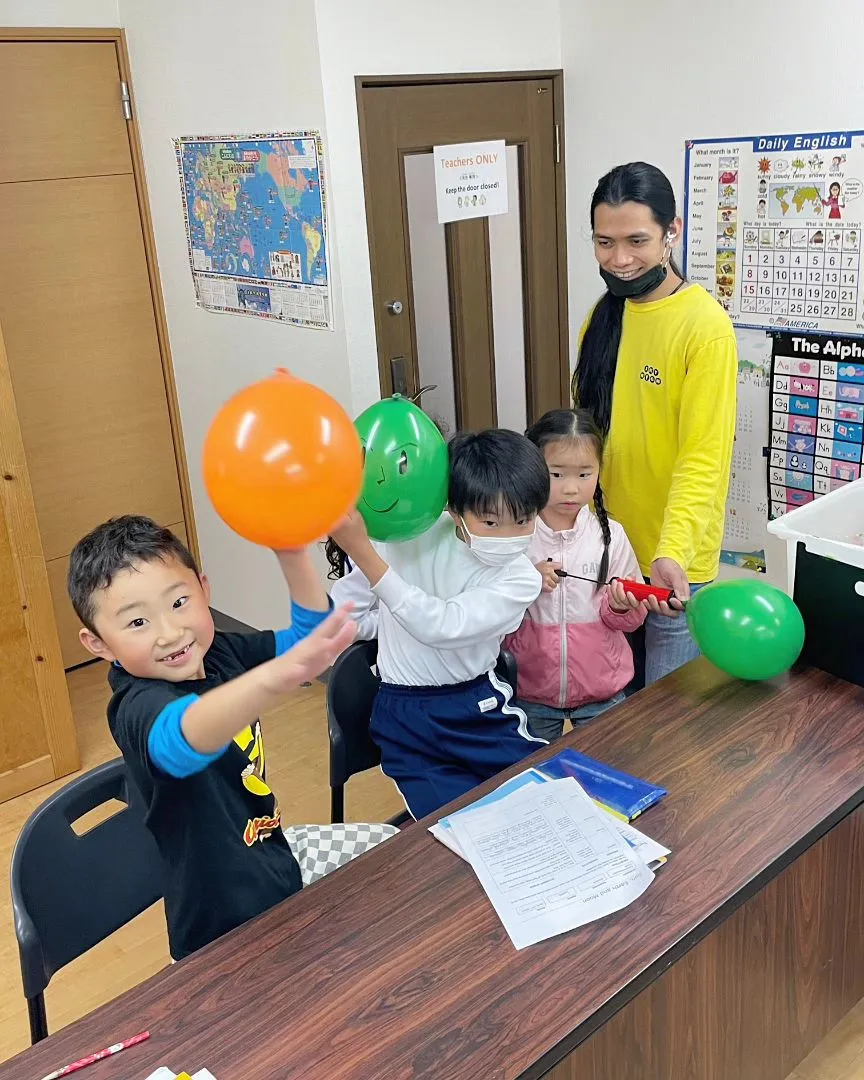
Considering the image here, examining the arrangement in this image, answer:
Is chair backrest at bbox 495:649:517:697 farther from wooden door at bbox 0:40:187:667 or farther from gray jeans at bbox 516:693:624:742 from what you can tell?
wooden door at bbox 0:40:187:667

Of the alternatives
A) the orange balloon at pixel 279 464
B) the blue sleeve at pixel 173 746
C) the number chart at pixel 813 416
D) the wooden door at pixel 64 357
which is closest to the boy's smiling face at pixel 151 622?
the blue sleeve at pixel 173 746

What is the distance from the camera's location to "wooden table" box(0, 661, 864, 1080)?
48.9 inches

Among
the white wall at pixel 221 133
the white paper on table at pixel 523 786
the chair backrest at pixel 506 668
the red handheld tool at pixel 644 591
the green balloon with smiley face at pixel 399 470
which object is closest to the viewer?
the white paper on table at pixel 523 786

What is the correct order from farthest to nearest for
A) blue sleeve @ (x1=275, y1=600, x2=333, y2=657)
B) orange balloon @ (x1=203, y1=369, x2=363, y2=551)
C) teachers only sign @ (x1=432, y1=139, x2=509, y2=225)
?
teachers only sign @ (x1=432, y1=139, x2=509, y2=225), blue sleeve @ (x1=275, y1=600, x2=333, y2=657), orange balloon @ (x1=203, y1=369, x2=363, y2=551)

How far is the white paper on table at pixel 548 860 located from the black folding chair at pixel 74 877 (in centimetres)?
54

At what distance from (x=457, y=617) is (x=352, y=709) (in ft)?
1.23

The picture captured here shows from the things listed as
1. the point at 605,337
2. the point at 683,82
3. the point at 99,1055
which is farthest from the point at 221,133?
the point at 99,1055

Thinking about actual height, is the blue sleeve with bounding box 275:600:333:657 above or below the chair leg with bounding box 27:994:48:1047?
above

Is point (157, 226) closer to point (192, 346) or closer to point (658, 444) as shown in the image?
point (192, 346)

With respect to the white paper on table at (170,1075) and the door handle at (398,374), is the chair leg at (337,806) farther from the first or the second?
the door handle at (398,374)

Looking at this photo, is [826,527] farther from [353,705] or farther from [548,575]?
[353,705]

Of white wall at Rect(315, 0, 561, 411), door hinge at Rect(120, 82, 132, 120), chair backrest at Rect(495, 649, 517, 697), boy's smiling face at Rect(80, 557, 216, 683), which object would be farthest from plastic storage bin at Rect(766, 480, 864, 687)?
door hinge at Rect(120, 82, 132, 120)

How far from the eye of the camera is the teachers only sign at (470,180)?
3279 millimetres

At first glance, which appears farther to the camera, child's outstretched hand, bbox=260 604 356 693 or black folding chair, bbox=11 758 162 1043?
black folding chair, bbox=11 758 162 1043
